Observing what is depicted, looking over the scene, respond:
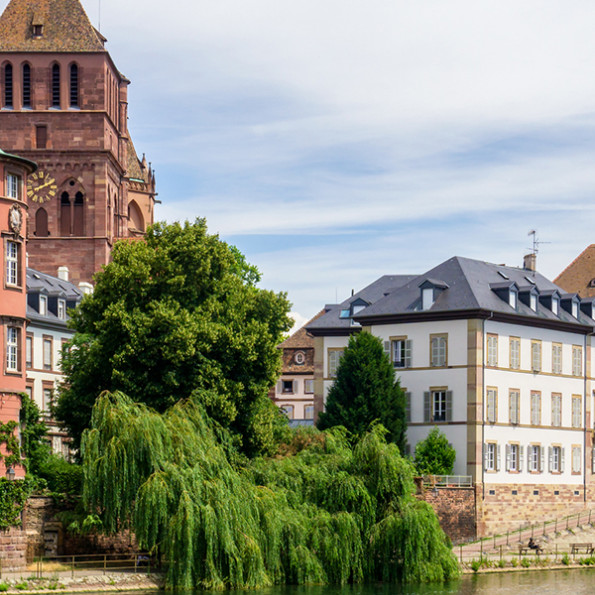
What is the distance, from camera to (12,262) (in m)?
52.7

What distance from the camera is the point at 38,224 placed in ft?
301

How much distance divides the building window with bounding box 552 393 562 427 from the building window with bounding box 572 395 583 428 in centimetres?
127

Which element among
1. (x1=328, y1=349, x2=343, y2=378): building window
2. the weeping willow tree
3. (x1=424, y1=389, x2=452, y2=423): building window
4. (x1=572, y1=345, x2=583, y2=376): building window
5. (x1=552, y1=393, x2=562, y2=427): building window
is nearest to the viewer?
the weeping willow tree

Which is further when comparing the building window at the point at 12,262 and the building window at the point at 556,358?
the building window at the point at 556,358

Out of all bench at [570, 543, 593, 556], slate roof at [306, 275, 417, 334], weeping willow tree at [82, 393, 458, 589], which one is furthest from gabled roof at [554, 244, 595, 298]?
weeping willow tree at [82, 393, 458, 589]

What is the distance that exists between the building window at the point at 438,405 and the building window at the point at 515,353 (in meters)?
4.09

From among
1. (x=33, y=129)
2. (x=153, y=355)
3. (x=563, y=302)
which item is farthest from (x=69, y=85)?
(x=153, y=355)

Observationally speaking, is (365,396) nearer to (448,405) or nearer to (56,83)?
(448,405)

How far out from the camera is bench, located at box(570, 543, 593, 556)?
65.3 m

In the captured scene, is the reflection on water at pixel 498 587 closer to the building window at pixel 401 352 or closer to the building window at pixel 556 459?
the building window at pixel 556 459

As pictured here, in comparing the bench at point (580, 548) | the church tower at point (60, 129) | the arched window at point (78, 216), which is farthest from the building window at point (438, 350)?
the arched window at point (78, 216)

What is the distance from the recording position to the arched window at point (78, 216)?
9175 centimetres

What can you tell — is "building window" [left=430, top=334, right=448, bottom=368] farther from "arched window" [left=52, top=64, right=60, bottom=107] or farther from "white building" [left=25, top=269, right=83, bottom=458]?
"arched window" [left=52, top=64, right=60, bottom=107]

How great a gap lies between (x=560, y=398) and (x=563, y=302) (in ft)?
19.0
